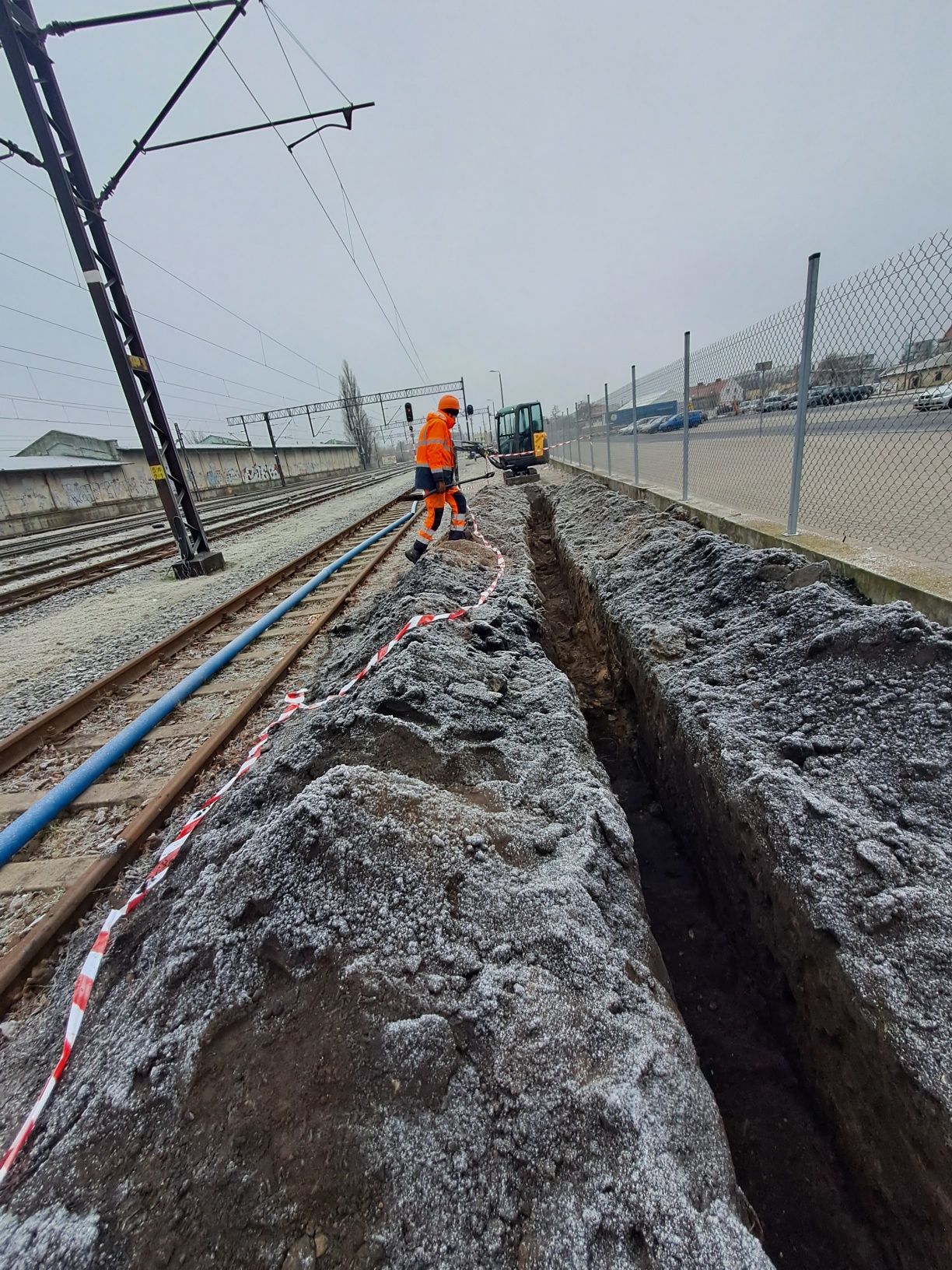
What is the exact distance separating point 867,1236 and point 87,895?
3274 millimetres

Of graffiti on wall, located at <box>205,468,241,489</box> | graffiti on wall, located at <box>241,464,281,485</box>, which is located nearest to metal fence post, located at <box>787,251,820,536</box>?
graffiti on wall, located at <box>205,468,241,489</box>

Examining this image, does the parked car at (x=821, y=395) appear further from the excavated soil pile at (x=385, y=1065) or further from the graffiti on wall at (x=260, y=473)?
the graffiti on wall at (x=260, y=473)

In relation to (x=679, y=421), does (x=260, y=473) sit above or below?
below

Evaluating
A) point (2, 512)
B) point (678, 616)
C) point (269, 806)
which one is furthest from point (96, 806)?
point (2, 512)

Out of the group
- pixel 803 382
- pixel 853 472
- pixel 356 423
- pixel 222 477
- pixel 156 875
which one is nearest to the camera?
pixel 156 875

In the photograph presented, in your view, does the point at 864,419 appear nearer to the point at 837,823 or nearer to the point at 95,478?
the point at 837,823

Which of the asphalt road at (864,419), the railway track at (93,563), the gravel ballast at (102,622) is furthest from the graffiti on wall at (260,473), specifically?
the asphalt road at (864,419)

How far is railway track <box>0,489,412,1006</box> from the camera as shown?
8.20ft

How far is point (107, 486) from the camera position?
A: 957 inches

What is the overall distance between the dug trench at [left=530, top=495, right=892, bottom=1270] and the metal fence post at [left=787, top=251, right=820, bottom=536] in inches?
94.2

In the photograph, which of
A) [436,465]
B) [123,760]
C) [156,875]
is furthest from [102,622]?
[156,875]

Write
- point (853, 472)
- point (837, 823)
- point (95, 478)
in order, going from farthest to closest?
point (95, 478) → point (853, 472) → point (837, 823)

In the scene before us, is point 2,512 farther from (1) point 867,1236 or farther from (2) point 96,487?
(1) point 867,1236

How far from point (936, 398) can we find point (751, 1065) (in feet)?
13.2
